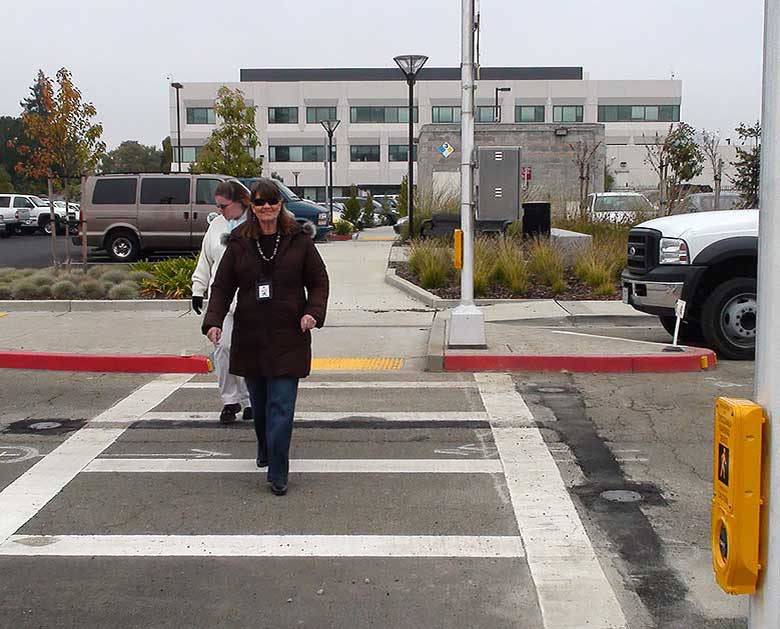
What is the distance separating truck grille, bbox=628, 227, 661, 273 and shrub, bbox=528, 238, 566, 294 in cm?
400

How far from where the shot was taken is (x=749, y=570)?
236 cm

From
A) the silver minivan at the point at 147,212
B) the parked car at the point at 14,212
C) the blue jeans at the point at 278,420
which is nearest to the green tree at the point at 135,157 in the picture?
the parked car at the point at 14,212

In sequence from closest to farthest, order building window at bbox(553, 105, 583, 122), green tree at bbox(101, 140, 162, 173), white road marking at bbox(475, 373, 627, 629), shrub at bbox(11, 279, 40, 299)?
white road marking at bbox(475, 373, 627, 629) → shrub at bbox(11, 279, 40, 299) → building window at bbox(553, 105, 583, 122) → green tree at bbox(101, 140, 162, 173)

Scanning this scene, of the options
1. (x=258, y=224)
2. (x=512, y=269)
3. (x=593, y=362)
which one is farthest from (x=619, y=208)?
(x=258, y=224)

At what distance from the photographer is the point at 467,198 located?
9.80 m

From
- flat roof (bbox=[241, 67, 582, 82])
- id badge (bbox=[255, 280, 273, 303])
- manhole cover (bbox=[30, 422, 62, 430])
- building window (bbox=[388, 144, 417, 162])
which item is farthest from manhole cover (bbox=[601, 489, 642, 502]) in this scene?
flat roof (bbox=[241, 67, 582, 82])

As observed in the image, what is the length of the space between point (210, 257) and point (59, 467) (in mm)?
1937

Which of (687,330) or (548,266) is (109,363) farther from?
(548,266)

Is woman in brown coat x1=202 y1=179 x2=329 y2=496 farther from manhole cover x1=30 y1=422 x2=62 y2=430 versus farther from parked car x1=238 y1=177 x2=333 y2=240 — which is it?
parked car x1=238 y1=177 x2=333 y2=240

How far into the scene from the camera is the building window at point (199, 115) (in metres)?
77.1

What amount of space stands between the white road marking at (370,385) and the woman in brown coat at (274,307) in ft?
10.6

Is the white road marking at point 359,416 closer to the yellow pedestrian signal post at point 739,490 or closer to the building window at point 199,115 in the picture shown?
the yellow pedestrian signal post at point 739,490

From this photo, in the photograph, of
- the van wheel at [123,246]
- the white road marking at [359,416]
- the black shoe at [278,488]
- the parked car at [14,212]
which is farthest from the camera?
the parked car at [14,212]

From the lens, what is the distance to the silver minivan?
20.5 metres
